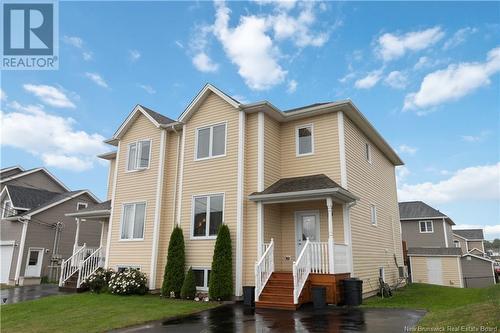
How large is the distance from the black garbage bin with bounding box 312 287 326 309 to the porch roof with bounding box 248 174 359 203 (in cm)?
313

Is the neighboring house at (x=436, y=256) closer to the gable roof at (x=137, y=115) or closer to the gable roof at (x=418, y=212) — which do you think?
the gable roof at (x=418, y=212)

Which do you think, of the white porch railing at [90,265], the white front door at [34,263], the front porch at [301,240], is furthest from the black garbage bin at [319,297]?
the white front door at [34,263]

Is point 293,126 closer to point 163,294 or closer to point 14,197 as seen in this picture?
point 163,294

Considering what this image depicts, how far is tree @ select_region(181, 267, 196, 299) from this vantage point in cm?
1364

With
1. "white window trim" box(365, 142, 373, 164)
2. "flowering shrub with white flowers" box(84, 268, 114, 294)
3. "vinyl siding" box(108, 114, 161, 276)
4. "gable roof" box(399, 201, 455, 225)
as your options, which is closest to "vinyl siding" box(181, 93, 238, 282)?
"vinyl siding" box(108, 114, 161, 276)

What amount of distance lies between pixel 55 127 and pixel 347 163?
22.4 meters

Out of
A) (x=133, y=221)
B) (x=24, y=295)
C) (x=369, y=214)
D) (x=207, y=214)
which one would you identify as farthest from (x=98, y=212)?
(x=369, y=214)

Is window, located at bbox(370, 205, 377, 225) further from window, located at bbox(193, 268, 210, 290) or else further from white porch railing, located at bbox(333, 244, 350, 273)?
window, located at bbox(193, 268, 210, 290)

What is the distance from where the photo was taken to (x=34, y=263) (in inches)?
1021

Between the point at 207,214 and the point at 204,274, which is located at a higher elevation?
the point at 207,214

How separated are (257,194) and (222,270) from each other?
309cm

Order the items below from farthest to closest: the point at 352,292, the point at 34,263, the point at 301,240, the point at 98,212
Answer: the point at 34,263
the point at 98,212
the point at 301,240
the point at 352,292

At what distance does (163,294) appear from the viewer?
14.3 m

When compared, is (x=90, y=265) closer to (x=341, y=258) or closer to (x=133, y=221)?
(x=133, y=221)
